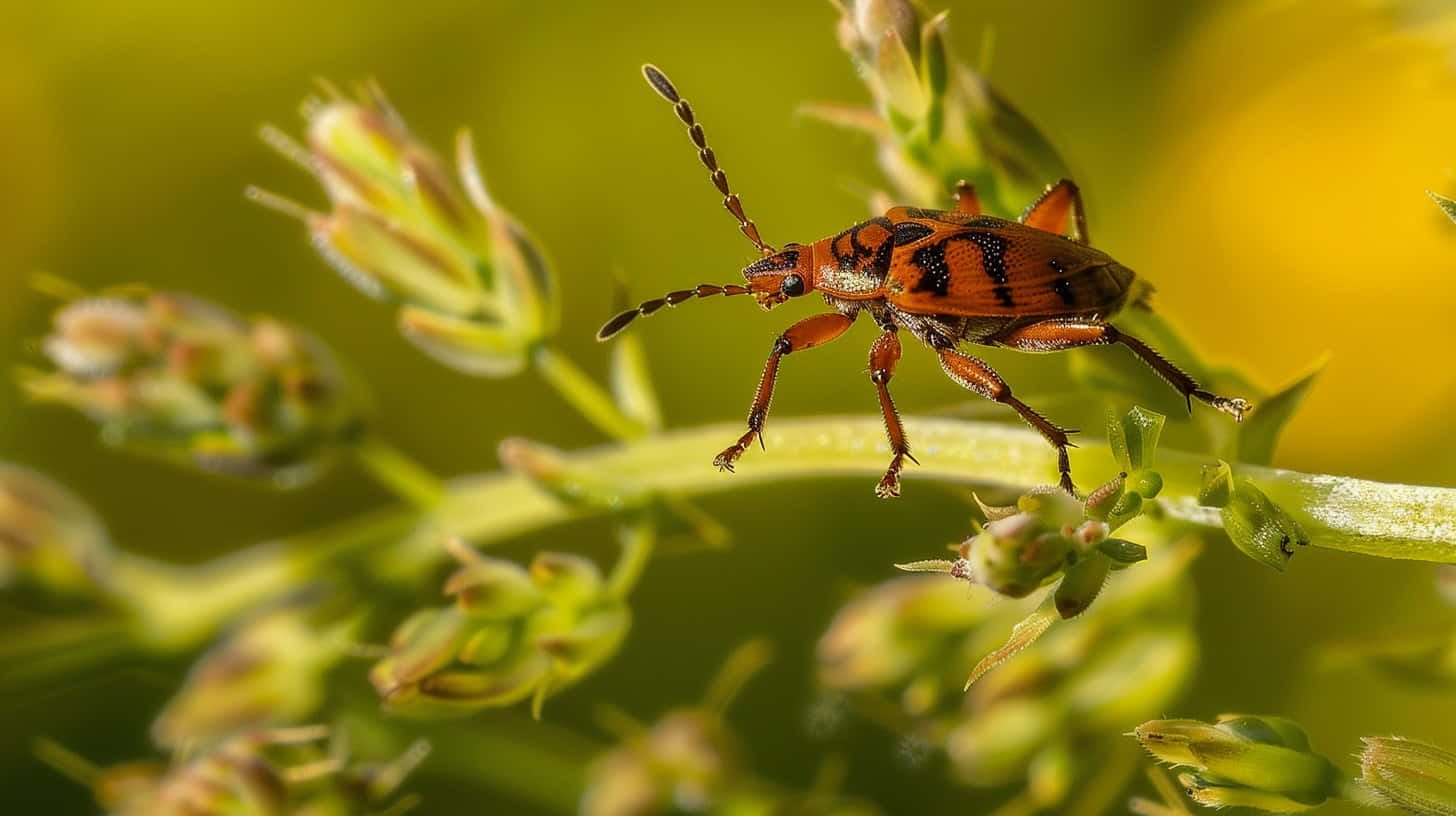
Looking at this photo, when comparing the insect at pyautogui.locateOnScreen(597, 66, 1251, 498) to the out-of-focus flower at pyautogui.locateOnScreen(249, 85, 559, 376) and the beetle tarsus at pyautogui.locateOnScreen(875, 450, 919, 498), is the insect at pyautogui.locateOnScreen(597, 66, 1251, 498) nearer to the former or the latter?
the beetle tarsus at pyautogui.locateOnScreen(875, 450, 919, 498)

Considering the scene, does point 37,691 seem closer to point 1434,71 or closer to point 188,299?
point 188,299

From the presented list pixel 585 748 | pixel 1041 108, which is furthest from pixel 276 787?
pixel 1041 108

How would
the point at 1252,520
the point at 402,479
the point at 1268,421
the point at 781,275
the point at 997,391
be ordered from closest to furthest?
1. the point at 1252,520
2. the point at 1268,421
3. the point at 997,391
4. the point at 402,479
5. the point at 781,275

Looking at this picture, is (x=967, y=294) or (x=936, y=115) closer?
(x=936, y=115)

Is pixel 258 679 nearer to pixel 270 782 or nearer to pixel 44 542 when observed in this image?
pixel 270 782

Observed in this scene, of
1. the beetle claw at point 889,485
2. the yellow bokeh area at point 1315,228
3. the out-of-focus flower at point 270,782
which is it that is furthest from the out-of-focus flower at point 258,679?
the yellow bokeh area at point 1315,228

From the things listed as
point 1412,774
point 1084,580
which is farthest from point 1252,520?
point 1412,774

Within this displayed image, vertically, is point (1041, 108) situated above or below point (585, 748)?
above
